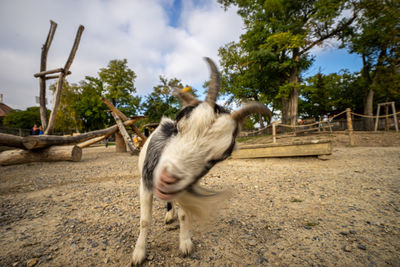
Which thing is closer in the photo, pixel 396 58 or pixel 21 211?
pixel 21 211

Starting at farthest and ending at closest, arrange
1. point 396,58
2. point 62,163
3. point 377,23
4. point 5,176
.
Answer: point 396,58 < point 377,23 < point 62,163 < point 5,176

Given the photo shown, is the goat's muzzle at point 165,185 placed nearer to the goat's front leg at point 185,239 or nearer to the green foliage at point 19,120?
the goat's front leg at point 185,239

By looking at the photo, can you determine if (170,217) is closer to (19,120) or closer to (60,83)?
(60,83)

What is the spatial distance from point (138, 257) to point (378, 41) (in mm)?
23392

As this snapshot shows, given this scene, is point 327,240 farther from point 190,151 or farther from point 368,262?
point 190,151

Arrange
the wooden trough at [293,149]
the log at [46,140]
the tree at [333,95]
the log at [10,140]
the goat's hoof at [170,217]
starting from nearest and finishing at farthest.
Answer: the goat's hoof at [170,217]
the log at [10,140]
the wooden trough at [293,149]
the log at [46,140]
the tree at [333,95]

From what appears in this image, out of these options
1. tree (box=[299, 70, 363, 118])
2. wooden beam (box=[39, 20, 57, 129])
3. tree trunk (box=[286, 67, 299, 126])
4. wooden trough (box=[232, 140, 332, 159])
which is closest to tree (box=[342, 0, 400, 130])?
tree trunk (box=[286, 67, 299, 126])

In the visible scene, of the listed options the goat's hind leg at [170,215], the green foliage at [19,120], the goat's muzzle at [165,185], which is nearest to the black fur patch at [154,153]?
the goat's muzzle at [165,185]

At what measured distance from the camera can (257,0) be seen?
565 inches

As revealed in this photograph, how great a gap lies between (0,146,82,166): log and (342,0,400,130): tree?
68.6 ft

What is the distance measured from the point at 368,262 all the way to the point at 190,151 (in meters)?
2.01

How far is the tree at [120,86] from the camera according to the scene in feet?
94.8

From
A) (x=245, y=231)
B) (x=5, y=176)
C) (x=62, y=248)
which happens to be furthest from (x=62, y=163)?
(x=245, y=231)

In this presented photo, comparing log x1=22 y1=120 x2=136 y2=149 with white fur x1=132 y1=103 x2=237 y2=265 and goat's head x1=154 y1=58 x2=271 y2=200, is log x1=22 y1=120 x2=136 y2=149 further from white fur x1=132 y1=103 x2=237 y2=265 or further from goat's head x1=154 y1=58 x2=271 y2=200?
goat's head x1=154 y1=58 x2=271 y2=200
